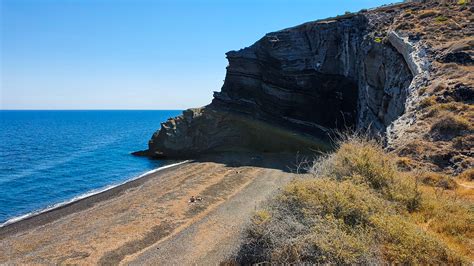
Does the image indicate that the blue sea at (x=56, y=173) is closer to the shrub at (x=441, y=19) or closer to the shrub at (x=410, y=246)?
the shrub at (x=410, y=246)

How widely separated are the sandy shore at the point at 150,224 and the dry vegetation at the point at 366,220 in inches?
218

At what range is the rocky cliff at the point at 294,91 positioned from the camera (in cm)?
3731

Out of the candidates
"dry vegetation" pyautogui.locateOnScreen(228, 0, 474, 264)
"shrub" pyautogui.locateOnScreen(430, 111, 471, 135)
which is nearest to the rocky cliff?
"shrub" pyautogui.locateOnScreen(430, 111, 471, 135)

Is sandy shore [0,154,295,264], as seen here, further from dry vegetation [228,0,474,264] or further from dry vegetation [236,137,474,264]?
dry vegetation [228,0,474,264]

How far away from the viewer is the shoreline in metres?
22.9

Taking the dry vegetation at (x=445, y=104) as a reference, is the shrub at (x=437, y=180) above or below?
below

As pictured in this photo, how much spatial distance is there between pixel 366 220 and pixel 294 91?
34387 mm

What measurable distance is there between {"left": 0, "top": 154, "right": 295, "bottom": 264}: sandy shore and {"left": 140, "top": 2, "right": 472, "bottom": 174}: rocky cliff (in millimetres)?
10618

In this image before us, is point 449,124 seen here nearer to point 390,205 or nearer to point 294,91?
point 390,205

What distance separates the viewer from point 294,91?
42.4m

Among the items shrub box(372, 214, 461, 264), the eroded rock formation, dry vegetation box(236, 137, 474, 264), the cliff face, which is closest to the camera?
shrub box(372, 214, 461, 264)

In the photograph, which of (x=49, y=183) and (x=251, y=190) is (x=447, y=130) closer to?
(x=251, y=190)

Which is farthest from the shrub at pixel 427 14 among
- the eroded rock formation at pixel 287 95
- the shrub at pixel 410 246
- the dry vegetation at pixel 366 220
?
the shrub at pixel 410 246

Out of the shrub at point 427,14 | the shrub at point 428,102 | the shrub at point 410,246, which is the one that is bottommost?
the shrub at point 410,246
